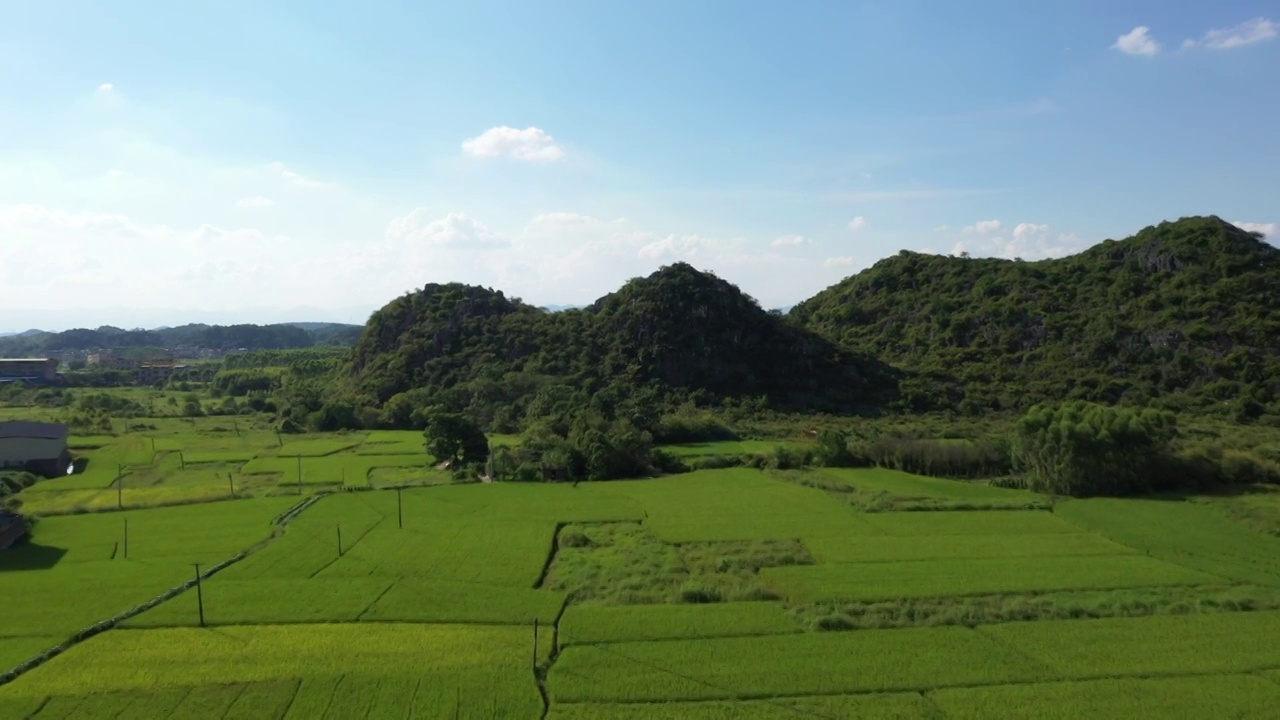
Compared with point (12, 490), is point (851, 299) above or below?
above

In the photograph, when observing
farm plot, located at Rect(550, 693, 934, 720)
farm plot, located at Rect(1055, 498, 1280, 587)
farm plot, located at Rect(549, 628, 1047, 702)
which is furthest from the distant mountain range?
farm plot, located at Rect(550, 693, 934, 720)

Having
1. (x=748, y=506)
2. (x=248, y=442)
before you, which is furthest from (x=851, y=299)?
(x=248, y=442)

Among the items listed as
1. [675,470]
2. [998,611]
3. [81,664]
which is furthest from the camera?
[675,470]

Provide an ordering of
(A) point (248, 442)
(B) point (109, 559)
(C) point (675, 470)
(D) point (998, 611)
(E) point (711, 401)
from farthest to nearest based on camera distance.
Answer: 1. (E) point (711, 401)
2. (A) point (248, 442)
3. (C) point (675, 470)
4. (B) point (109, 559)
5. (D) point (998, 611)

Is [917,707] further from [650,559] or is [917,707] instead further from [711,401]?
[711,401]

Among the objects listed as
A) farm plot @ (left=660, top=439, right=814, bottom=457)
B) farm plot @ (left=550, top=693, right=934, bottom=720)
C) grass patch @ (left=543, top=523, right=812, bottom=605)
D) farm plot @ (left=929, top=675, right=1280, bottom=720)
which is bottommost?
A: farm plot @ (left=550, top=693, right=934, bottom=720)

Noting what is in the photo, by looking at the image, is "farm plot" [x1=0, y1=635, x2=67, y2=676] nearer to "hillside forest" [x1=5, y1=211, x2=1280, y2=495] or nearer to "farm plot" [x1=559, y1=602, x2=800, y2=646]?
"farm plot" [x1=559, y1=602, x2=800, y2=646]

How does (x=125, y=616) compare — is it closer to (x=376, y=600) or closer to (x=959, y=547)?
(x=376, y=600)

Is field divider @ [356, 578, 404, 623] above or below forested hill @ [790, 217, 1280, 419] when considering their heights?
below
